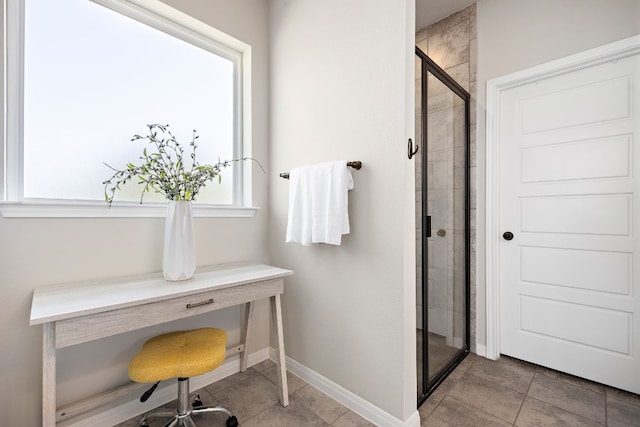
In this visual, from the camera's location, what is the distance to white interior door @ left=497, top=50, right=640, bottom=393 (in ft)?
5.67

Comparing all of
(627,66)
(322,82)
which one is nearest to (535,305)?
(627,66)

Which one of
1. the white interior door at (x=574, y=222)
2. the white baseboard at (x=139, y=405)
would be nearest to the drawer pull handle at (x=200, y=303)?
the white baseboard at (x=139, y=405)

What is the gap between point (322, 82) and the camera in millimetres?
1788

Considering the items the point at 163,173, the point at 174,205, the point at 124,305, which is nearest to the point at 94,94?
the point at 163,173

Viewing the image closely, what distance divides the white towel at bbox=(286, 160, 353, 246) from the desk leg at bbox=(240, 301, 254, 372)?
62 centimetres

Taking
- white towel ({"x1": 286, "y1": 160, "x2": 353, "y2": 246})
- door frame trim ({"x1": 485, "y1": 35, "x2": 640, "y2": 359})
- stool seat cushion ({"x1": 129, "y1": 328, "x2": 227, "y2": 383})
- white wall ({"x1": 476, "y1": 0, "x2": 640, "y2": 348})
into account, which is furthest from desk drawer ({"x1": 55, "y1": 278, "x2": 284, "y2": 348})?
white wall ({"x1": 476, "y1": 0, "x2": 640, "y2": 348})

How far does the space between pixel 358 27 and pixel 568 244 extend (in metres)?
1.95

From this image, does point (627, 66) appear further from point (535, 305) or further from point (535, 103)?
point (535, 305)

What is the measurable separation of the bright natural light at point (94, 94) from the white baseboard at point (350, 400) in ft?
4.38

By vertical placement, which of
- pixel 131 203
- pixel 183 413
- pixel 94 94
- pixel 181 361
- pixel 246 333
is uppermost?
pixel 94 94

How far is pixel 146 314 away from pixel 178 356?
271 mm

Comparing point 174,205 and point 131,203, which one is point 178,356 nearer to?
point 174,205

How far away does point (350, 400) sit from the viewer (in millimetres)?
1616

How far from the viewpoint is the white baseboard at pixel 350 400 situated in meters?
1.44
